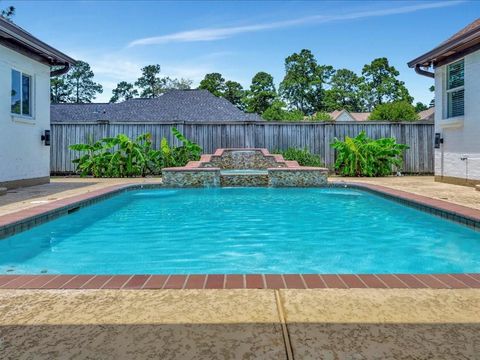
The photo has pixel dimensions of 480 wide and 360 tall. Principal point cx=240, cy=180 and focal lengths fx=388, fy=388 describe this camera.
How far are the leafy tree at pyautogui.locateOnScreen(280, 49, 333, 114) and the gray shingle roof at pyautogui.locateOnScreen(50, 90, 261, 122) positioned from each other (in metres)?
26.5

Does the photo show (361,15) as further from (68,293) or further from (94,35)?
(68,293)

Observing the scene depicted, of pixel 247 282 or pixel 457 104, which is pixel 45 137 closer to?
pixel 247 282

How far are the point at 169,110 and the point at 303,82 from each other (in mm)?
30168

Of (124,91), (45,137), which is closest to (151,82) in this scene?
(124,91)

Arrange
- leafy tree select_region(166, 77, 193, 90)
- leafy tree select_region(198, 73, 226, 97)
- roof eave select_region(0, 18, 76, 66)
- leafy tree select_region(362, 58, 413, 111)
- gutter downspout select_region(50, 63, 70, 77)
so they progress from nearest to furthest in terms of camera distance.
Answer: roof eave select_region(0, 18, 76, 66)
gutter downspout select_region(50, 63, 70, 77)
leafy tree select_region(362, 58, 413, 111)
leafy tree select_region(198, 73, 226, 97)
leafy tree select_region(166, 77, 193, 90)

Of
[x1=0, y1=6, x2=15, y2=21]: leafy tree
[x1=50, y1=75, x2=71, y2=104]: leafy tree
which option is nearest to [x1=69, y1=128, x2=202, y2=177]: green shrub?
[x1=0, y1=6, x2=15, y2=21]: leafy tree

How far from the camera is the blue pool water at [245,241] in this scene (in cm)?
418

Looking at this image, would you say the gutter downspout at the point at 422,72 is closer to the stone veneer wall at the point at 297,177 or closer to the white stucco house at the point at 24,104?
the stone veneer wall at the point at 297,177

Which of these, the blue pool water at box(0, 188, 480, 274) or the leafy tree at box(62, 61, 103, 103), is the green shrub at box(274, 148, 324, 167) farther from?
the leafy tree at box(62, 61, 103, 103)

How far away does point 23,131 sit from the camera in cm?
990

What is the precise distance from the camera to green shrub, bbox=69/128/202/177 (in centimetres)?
1317

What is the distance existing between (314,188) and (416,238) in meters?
5.24

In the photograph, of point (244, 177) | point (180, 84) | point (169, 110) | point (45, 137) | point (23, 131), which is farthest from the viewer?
point (180, 84)

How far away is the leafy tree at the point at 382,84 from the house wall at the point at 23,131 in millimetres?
47992
